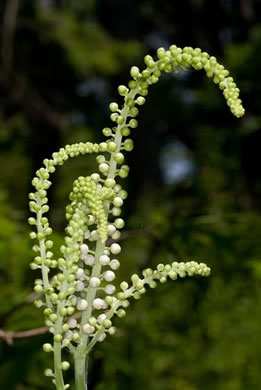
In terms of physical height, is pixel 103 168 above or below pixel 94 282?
above

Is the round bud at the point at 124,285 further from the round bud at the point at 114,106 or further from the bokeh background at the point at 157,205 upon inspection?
the bokeh background at the point at 157,205

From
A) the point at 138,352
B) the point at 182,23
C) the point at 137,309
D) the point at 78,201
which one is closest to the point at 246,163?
the point at 137,309

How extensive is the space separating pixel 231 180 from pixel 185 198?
412mm

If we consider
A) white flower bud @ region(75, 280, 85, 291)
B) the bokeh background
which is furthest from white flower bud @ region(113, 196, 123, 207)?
the bokeh background

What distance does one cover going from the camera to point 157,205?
3596mm

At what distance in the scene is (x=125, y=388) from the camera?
161 centimetres

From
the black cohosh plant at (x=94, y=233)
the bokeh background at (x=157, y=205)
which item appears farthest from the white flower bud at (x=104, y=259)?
the bokeh background at (x=157, y=205)

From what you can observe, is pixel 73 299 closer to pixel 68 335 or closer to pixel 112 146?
pixel 68 335

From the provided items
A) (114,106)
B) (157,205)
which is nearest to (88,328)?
(114,106)

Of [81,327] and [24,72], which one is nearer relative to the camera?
[81,327]

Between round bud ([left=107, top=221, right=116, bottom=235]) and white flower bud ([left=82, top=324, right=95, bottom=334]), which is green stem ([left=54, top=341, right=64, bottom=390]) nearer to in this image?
white flower bud ([left=82, top=324, right=95, bottom=334])

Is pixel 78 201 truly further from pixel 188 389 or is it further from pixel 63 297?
pixel 188 389

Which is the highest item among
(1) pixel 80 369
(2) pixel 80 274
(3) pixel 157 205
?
(3) pixel 157 205

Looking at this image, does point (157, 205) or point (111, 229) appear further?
point (157, 205)
